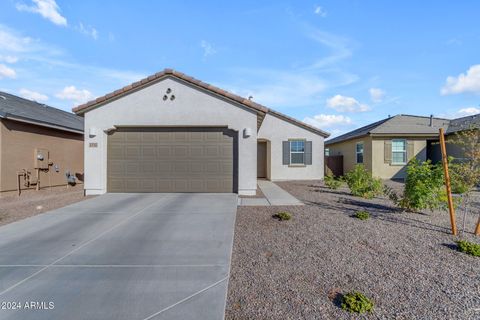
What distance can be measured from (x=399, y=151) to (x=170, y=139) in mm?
14073

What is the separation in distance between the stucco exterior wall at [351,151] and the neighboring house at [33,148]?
17.1m

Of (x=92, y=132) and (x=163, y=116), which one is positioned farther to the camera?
(x=163, y=116)

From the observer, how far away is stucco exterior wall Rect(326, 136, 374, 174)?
15.9 meters

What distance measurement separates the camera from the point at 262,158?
54.4 ft

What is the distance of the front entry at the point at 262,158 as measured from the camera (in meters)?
16.4

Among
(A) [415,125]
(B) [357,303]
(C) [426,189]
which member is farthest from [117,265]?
(A) [415,125]

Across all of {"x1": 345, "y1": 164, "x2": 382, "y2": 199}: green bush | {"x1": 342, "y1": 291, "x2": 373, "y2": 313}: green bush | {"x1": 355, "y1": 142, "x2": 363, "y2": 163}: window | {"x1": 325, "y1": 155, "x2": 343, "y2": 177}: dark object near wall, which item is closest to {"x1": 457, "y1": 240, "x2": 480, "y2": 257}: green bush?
{"x1": 342, "y1": 291, "x2": 373, "y2": 313}: green bush

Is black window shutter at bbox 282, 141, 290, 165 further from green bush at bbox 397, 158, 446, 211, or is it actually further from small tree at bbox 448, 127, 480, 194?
small tree at bbox 448, 127, 480, 194

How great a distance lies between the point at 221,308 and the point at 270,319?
1.72 ft

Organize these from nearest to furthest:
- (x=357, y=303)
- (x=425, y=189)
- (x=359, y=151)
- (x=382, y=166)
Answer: (x=357, y=303)
(x=425, y=189)
(x=382, y=166)
(x=359, y=151)

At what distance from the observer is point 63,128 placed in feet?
40.5

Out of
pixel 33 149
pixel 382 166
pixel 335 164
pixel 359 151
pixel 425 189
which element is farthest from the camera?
pixel 335 164

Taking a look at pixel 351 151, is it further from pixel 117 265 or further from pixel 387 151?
pixel 117 265

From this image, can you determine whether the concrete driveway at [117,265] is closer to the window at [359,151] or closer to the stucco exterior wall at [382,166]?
the stucco exterior wall at [382,166]
